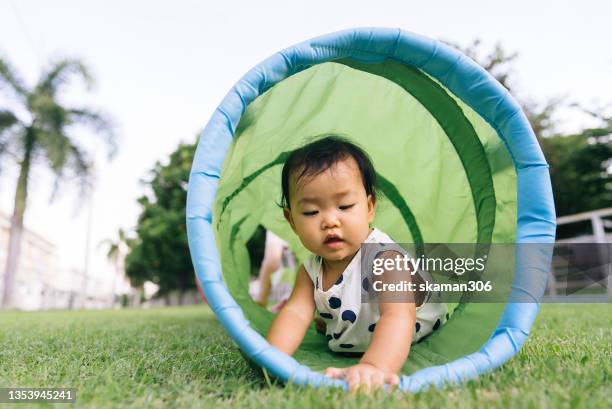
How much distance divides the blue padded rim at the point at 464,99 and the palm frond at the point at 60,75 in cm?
1427

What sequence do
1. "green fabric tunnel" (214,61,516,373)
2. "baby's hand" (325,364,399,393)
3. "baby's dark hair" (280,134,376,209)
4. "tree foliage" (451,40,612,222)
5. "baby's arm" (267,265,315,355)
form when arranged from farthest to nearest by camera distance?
"tree foliage" (451,40,612,222)
"green fabric tunnel" (214,61,516,373)
"baby's dark hair" (280,134,376,209)
"baby's arm" (267,265,315,355)
"baby's hand" (325,364,399,393)

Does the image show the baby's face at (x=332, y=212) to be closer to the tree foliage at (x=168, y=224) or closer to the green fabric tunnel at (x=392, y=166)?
the green fabric tunnel at (x=392, y=166)

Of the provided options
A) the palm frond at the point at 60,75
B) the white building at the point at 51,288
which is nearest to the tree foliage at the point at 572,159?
the palm frond at the point at 60,75

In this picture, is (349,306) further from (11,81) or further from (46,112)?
(11,81)

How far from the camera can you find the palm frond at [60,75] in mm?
14484

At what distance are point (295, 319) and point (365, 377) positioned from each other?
1.51 ft

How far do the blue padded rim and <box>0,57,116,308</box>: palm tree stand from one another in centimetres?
1379

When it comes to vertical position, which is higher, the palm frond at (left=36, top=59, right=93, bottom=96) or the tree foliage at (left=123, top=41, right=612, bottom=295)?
the palm frond at (left=36, top=59, right=93, bottom=96)

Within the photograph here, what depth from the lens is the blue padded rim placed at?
128cm

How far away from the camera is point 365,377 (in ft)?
4.06

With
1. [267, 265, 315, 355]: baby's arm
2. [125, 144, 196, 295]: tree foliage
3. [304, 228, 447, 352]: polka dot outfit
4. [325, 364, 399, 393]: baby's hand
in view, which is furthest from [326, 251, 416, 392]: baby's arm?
[125, 144, 196, 295]: tree foliage

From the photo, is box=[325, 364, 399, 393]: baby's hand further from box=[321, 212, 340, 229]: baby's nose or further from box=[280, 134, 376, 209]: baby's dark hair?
box=[280, 134, 376, 209]: baby's dark hair

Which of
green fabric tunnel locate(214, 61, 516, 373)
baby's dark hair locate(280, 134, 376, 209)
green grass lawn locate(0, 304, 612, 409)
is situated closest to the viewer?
green grass lawn locate(0, 304, 612, 409)

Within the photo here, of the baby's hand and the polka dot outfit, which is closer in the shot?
the baby's hand
